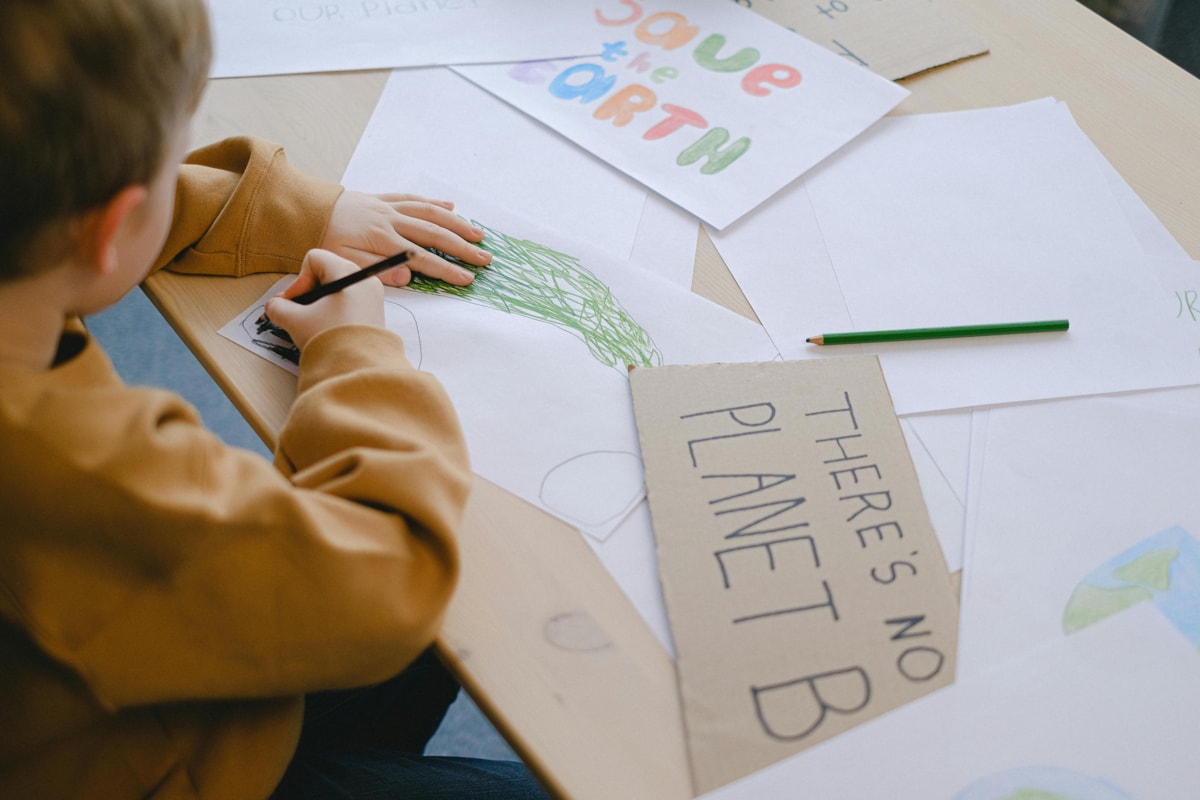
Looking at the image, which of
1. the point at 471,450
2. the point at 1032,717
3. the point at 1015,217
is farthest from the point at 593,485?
the point at 1015,217

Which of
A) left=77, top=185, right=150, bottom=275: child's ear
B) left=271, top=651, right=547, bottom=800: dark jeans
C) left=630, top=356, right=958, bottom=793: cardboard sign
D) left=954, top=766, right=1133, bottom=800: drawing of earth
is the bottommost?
left=271, top=651, right=547, bottom=800: dark jeans

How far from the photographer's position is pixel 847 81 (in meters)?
0.82

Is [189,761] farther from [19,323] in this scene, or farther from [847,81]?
[847,81]

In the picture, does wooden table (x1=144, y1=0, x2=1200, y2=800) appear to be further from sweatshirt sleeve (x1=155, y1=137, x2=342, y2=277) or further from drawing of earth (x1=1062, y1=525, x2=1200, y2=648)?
drawing of earth (x1=1062, y1=525, x2=1200, y2=648)

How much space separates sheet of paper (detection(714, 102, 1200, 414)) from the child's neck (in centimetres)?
42

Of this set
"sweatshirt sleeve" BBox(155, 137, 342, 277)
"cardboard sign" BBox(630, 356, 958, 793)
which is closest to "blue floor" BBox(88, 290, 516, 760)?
"sweatshirt sleeve" BBox(155, 137, 342, 277)

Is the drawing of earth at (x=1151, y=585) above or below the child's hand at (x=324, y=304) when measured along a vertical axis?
below

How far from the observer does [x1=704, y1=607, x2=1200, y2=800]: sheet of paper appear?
1.46 ft

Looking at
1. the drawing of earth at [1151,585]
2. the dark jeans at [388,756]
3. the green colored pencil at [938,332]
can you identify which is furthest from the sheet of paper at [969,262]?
the dark jeans at [388,756]

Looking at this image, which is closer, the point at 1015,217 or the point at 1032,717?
the point at 1032,717

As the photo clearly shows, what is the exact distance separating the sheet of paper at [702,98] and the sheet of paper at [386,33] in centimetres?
3

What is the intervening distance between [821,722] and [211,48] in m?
0.46

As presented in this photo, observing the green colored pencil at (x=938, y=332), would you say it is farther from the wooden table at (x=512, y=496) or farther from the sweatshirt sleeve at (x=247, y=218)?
the sweatshirt sleeve at (x=247, y=218)

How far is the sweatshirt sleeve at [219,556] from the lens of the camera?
44 cm
